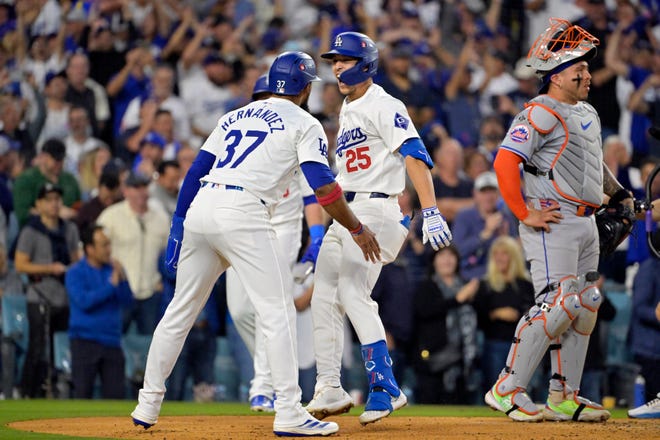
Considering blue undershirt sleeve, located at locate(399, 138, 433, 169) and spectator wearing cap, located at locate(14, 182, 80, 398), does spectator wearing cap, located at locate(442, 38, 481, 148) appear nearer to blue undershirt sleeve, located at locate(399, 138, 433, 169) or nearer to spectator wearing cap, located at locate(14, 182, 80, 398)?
spectator wearing cap, located at locate(14, 182, 80, 398)

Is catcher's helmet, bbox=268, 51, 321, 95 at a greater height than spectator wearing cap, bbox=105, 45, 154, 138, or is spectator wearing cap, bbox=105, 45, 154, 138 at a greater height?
spectator wearing cap, bbox=105, 45, 154, 138

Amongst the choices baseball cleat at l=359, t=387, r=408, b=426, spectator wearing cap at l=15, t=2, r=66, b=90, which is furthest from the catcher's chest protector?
spectator wearing cap at l=15, t=2, r=66, b=90

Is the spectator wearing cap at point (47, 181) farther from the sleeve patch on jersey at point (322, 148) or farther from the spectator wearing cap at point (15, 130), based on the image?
the sleeve patch on jersey at point (322, 148)

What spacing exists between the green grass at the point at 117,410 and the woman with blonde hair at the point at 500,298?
1139 millimetres

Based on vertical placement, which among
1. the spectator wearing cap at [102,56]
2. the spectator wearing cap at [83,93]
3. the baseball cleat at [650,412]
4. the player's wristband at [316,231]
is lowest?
the baseball cleat at [650,412]

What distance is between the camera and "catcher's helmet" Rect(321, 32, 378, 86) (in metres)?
7.19

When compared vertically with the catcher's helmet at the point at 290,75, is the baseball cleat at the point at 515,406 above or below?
below

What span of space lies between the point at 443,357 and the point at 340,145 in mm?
4357

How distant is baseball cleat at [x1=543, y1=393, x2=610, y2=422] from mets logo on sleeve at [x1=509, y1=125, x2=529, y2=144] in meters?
1.88

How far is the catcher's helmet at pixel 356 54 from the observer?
7.19 metres

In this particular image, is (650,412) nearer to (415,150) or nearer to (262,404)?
(415,150)

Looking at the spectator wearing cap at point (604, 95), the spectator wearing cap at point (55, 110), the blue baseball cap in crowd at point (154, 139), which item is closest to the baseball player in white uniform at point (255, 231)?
the blue baseball cap in crowd at point (154, 139)

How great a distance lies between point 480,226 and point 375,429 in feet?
17.6

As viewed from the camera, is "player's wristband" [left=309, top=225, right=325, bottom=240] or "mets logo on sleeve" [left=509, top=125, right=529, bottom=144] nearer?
"mets logo on sleeve" [left=509, top=125, right=529, bottom=144]
